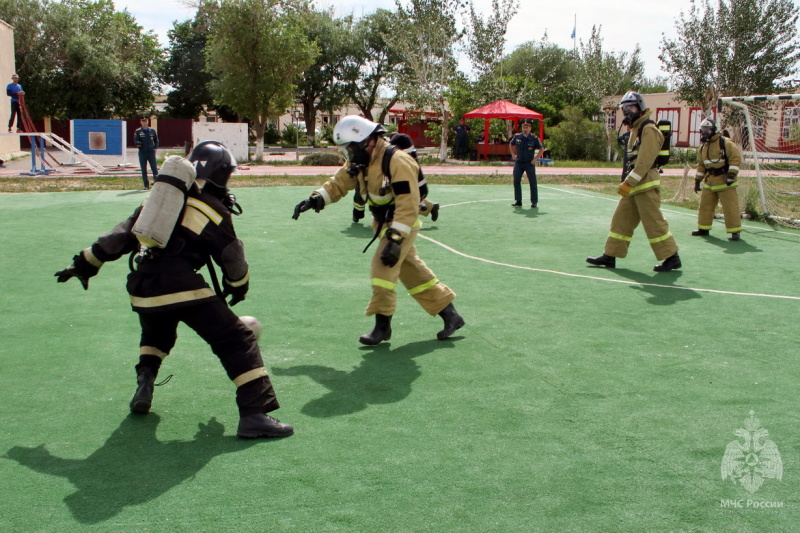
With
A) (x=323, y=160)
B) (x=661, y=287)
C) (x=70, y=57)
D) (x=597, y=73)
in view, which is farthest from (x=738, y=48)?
(x=70, y=57)

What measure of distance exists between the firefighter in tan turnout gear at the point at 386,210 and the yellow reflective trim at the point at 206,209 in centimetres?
149

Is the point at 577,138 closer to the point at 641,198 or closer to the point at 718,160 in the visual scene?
the point at 718,160

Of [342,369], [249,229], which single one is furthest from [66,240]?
[342,369]

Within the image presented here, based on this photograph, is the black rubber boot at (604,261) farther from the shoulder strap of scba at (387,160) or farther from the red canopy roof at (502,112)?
the red canopy roof at (502,112)

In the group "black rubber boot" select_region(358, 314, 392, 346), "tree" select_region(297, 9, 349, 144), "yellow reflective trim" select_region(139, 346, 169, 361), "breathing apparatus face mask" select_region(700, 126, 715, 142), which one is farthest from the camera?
"tree" select_region(297, 9, 349, 144)

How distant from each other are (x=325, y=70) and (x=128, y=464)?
4921 centimetres

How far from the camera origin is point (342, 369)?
17.3ft

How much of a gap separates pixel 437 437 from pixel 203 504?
1.35 meters

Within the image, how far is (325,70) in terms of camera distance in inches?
1993

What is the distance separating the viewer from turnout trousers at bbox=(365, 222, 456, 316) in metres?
5.72

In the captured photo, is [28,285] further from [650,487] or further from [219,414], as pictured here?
[650,487]

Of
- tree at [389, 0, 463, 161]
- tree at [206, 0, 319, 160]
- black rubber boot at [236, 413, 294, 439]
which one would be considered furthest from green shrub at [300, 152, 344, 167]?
black rubber boot at [236, 413, 294, 439]

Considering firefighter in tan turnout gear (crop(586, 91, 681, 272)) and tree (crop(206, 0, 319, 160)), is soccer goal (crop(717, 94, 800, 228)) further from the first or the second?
tree (crop(206, 0, 319, 160))

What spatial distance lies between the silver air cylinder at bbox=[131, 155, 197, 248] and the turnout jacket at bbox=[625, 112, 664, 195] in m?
6.20
